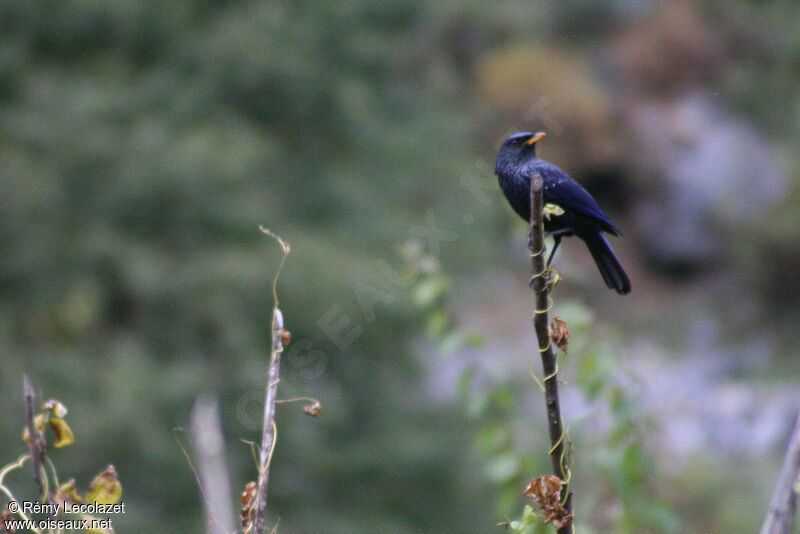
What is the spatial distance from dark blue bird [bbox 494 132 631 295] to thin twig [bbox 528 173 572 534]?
19 cm

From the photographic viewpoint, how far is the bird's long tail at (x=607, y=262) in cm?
122

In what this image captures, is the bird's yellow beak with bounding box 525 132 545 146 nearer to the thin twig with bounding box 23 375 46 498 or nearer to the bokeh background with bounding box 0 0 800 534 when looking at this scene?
the thin twig with bounding box 23 375 46 498

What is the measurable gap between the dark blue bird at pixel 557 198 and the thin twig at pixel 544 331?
186 mm

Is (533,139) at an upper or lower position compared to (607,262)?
upper

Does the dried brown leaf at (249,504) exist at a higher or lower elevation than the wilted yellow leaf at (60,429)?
lower

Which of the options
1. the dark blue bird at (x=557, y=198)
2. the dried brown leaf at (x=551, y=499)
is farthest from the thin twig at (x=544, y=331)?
the dark blue bird at (x=557, y=198)

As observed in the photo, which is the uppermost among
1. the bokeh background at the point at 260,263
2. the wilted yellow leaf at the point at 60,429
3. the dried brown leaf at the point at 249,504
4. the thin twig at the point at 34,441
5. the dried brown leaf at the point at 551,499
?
the bokeh background at the point at 260,263

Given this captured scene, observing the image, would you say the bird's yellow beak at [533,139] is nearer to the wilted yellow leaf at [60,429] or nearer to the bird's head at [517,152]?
the bird's head at [517,152]

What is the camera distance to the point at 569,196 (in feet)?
3.93

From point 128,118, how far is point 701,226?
31.5 feet

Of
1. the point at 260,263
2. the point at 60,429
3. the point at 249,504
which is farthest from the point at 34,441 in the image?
the point at 260,263

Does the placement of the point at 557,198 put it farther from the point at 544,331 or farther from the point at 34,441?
the point at 34,441

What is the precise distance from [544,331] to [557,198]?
0.90ft

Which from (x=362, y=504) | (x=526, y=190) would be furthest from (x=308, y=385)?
(x=526, y=190)
